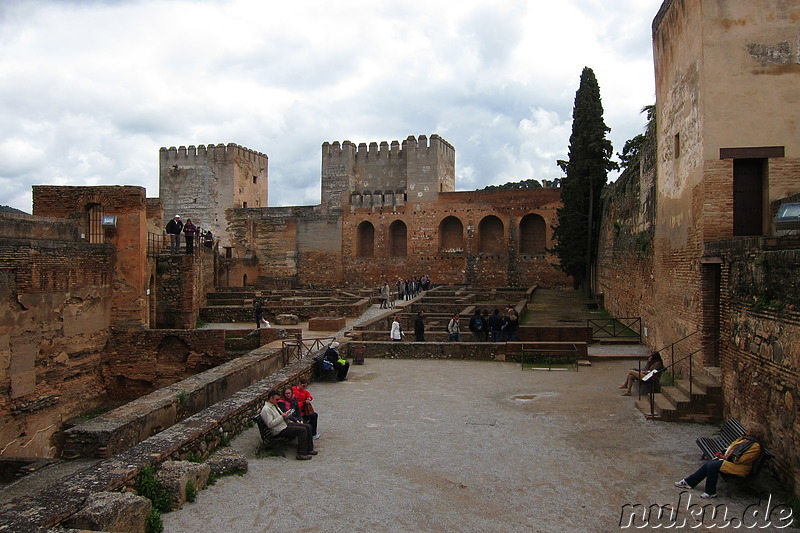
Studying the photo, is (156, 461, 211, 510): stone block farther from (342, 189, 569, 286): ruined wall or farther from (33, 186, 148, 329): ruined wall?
(342, 189, 569, 286): ruined wall

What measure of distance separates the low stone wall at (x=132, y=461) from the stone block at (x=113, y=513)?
0.36 feet

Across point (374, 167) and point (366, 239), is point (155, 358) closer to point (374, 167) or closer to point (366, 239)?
point (366, 239)

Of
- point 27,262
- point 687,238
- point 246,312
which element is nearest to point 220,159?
point 246,312

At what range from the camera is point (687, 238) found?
33.0 feet

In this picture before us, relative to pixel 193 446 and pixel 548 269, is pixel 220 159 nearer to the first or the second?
pixel 548 269

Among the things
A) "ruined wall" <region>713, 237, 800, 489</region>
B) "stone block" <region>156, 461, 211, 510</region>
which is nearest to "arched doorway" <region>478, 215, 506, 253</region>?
"ruined wall" <region>713, 237, 800, 489</region>

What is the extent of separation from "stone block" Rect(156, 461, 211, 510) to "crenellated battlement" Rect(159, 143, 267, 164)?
36183 millimetres

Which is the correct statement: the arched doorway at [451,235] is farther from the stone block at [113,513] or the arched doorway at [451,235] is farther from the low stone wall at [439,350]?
the stone block at [113,513]

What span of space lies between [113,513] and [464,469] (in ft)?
11.2

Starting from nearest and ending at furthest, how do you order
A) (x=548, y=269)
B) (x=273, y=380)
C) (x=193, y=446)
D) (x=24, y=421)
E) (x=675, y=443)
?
(x=193, y=446)
(x=675, y=443)
(x=273, y=380)
(x=24, y=421)
(x=548, y=269)

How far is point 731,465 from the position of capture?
589 cm

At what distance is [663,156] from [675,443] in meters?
6.19

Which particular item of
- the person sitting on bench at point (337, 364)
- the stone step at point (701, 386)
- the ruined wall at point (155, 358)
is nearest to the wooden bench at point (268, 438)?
the person sitting on bench at point (337, 364)

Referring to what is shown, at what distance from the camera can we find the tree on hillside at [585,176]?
2467 centimetres
